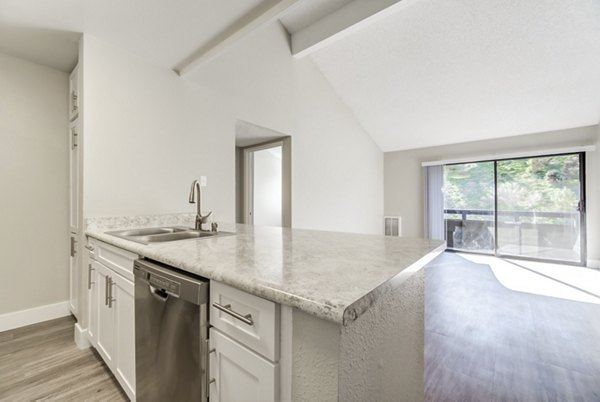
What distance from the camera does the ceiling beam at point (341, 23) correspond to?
2.82 metres

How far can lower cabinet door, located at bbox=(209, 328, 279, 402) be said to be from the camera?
633 mm

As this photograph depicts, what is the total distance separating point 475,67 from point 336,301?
4221mm

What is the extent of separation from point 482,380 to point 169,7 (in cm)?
315

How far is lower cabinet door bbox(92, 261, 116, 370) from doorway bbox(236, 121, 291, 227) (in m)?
2.08

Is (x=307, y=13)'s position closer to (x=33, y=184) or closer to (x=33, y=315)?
(x=33, y=184)

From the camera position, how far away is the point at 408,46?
11.3 feet

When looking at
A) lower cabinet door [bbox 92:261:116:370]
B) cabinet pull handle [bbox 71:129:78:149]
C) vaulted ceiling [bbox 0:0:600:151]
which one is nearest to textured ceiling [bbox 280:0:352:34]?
vaulted ceiling [bbox 0:0:600:151]

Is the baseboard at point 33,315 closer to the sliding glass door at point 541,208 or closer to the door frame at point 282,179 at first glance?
the door frame at point 282,179

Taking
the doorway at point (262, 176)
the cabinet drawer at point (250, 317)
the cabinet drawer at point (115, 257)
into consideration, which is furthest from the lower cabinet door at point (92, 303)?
the doorway at point (262, 176)

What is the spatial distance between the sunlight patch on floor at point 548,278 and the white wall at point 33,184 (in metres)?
4.98

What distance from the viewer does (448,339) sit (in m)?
2.06

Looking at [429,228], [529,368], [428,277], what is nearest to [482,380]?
[529,368]

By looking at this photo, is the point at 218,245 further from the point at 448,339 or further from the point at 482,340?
the point at 482,340

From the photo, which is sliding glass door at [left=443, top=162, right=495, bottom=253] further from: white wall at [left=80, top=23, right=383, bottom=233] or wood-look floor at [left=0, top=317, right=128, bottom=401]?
wood-look floor at [left=0, top=317, right=128, bottom=401]
